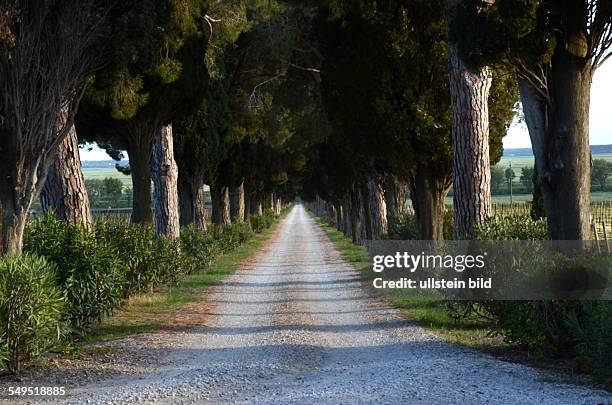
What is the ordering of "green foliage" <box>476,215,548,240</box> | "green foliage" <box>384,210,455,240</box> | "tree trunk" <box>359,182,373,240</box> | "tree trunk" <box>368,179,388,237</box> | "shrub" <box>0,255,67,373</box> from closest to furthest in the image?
"shrub" <box>0,255,67,373</box> → "green foliage" <box>476,215,548,240</box> → "green foliage" <box>384,210,455,240</box> → "tree trunk" <box>368,179,388,237</box> → "tree trunk" <box>359,182,373,240</box>

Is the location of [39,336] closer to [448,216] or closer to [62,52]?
[62,52]

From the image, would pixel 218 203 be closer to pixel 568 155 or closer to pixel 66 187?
pixel 66 187

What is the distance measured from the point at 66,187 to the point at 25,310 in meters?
4.42

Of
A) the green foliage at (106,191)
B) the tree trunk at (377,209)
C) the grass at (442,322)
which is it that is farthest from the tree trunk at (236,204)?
the green foliage at (106,191)

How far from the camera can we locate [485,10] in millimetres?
9055

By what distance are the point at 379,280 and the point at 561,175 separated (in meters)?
9.51

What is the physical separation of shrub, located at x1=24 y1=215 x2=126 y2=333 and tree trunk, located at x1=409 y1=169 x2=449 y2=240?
7942 mm

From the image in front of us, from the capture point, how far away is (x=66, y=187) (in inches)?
466

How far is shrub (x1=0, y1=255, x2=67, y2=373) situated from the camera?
763cm

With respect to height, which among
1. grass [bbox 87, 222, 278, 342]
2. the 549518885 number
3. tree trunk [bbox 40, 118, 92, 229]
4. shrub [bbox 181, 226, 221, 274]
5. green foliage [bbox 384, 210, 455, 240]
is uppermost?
tree trunk [bbox 40, 118, 92, 229]

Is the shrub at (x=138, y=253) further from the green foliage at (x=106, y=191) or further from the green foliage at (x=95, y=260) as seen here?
the green foliage at (x=106, y=191)

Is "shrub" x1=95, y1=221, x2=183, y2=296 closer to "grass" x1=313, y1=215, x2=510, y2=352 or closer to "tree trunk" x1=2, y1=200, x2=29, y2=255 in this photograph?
"tree trunk" x1=2, y1=200, x2=29, y2=255

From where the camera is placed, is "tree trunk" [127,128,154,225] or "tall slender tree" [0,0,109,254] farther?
"tree trunk" [127,128,154,225]

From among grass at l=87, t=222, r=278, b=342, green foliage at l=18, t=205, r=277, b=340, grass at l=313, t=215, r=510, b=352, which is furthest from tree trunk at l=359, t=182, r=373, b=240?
green foliage at l=18, t=205, r=277, b=340
